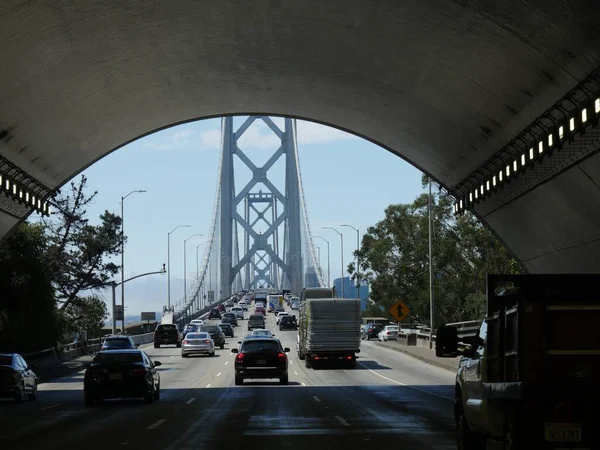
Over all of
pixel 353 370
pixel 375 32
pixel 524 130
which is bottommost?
pixel 353 370

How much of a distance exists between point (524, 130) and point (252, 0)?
6.98 metres

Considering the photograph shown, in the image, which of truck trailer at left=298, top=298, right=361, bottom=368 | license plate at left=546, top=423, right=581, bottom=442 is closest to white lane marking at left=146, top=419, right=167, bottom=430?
license plate at left=546, top=423, right=581, bottom=442

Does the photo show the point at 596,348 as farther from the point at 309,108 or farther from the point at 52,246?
the point at 52,246

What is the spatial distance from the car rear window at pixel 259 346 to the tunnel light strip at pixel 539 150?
774cm

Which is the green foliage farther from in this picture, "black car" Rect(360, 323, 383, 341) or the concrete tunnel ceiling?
the concrete tunnel ceiling

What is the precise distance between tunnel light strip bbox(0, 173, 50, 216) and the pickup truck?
19.4 metres

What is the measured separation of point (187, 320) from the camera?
400 feet

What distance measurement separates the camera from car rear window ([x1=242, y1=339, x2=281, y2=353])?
38.5 m

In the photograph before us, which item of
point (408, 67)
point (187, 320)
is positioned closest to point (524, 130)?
point (408, 67)

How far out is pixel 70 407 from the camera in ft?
96.9

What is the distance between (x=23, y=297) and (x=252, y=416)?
28430 millimetres

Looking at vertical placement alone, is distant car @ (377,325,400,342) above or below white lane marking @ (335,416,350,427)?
above

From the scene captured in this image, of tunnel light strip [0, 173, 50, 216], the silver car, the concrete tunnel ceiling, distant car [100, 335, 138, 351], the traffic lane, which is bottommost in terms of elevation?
the traffic lane

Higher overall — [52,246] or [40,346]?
[52,246]
